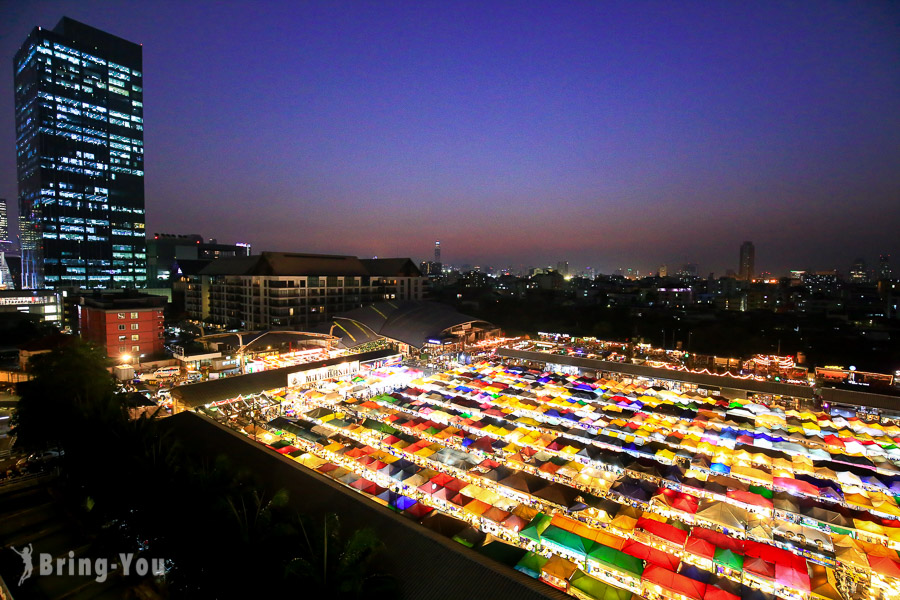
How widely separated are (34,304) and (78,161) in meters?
26.2

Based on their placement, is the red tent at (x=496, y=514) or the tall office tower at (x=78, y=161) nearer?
the red tent at (x=496, y=514)

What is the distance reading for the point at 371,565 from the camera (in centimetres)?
634

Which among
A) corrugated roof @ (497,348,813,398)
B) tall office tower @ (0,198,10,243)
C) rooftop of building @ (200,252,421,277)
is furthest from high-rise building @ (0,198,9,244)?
corrugated roof @ (497,348,813,398)

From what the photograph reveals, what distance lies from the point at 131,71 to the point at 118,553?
7442cm

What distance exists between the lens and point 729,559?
7.50 metres

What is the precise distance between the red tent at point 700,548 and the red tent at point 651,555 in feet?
1.86

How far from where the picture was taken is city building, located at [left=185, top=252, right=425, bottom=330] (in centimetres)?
3506

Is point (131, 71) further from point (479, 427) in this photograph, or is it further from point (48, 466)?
point (479, 427)

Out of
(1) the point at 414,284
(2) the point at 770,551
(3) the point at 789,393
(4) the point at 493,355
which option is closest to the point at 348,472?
(2) the point at 770,551

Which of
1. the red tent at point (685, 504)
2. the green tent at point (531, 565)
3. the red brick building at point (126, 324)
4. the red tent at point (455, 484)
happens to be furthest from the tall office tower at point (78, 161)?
the red tent at point (685, 504)

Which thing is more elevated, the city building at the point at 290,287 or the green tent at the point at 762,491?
the city building at the point at 290,287

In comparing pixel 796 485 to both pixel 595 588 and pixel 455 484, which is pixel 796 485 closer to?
pixel 595 588

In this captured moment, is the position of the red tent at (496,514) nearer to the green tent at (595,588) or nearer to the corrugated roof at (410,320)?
the green tent at (595,588)

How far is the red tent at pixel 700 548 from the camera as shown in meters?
7.61
